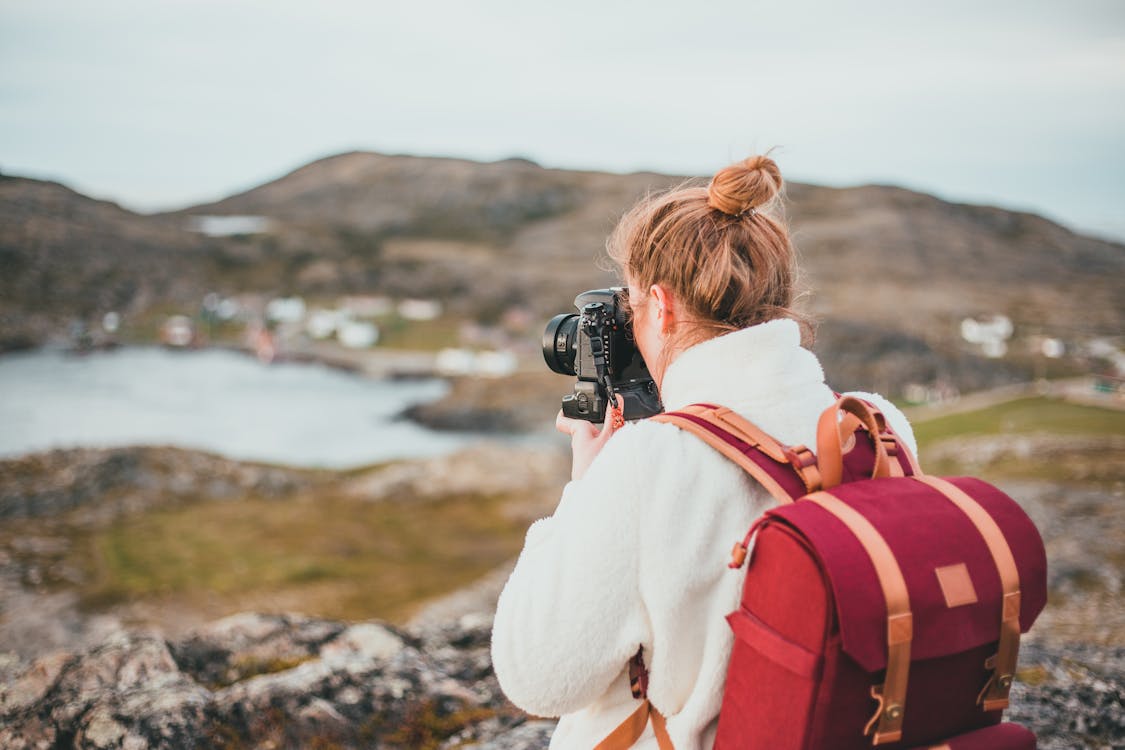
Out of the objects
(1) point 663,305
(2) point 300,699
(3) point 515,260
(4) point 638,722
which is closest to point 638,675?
(4) point 638,722

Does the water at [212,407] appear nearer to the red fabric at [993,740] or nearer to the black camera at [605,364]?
the black camera at [605,364]

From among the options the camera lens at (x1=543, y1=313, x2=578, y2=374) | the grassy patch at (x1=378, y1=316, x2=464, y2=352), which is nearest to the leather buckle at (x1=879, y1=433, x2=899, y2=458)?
the camera lens at (x1=543, y1=313, x2=578, y2=374)

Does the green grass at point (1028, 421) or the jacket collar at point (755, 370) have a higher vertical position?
the jacket collar at point (755, 370)

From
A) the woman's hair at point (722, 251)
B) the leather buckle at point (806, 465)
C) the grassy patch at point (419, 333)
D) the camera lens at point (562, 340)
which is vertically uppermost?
the woman's hair at point (722, 251)

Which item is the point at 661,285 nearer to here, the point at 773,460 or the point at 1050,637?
the point at 773,460

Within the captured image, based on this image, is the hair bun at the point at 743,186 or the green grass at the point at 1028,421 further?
the green grass at the point at 1028,421

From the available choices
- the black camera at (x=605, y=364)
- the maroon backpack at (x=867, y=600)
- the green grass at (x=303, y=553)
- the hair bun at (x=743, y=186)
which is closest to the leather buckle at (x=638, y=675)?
the maroon backpack at (x=867, y=600)

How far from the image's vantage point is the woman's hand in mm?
2416

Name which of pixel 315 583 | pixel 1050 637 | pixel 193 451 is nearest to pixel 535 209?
pixel 193 451

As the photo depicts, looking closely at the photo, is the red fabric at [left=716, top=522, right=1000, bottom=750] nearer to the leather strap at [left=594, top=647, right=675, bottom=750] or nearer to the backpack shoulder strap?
the backpack shoulder strap

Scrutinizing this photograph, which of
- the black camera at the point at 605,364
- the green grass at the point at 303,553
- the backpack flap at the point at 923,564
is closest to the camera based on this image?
the backpack flap at the point at 923,564

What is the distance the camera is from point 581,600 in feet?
6.28

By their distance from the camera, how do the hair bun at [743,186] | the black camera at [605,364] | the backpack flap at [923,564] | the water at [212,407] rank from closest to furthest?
the backpack flap at [923,564] < the hair bun at [743,186] < the black camera at [605,364] < the water at [212,407]

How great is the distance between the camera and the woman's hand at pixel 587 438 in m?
2.42
